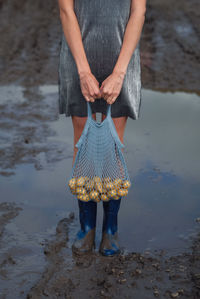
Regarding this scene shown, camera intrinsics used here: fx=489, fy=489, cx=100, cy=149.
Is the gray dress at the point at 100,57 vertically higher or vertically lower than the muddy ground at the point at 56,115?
Answer: higher

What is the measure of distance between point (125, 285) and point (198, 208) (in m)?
1.08

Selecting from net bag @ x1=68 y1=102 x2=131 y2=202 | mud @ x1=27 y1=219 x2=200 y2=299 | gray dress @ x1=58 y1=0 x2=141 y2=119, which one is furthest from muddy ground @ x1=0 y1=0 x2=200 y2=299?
gray dress @ x1=58 y1=0 x2=141 y2=119

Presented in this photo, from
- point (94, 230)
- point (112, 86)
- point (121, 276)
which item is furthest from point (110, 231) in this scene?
point (112, 86)

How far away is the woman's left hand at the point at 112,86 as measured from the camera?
2562 millimetres

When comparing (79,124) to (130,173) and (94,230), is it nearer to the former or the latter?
(94,230)

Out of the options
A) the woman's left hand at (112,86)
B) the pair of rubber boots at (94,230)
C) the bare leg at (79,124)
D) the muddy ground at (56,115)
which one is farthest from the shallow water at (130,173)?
A: the woman's left hand at (112,86)

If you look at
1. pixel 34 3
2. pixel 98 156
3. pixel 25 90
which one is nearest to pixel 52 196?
pixel 98 156

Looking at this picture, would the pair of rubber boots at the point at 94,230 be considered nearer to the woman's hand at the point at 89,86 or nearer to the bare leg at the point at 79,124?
the bare leg at the point at 79,124

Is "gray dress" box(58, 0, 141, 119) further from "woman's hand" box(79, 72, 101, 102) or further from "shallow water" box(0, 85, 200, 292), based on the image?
"shallow water" box(0, 85, 200, 292)

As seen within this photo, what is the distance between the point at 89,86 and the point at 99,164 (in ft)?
1.45

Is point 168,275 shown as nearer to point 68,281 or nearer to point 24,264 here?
point 68,281

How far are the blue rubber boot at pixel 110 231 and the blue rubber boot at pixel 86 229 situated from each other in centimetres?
7

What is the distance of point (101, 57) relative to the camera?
2.66 m

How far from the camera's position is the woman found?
2592 mm
